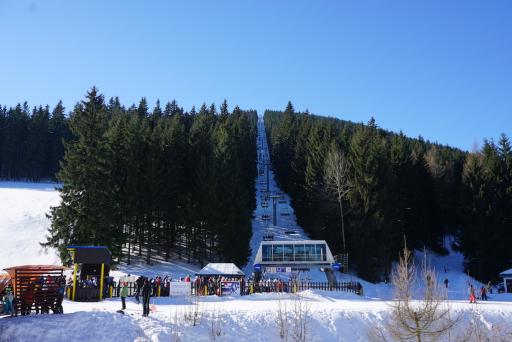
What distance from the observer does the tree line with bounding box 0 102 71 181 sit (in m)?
87.1

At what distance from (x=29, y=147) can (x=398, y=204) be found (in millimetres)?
72323

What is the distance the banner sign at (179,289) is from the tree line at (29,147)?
6875 centimetres

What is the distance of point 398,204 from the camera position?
48625 mm

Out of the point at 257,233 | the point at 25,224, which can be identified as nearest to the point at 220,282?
the point at 257,233

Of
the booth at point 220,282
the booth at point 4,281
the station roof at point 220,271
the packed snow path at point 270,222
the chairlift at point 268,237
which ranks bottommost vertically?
the booth at point 220,282

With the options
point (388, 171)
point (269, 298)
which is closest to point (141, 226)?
point (269, 298)

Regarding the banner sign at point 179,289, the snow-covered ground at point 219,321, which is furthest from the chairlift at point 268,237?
the banner sign at point 179,289

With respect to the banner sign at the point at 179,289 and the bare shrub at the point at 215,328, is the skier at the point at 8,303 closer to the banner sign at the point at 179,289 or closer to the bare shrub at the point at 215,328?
the bare shrub at the point at 215,328

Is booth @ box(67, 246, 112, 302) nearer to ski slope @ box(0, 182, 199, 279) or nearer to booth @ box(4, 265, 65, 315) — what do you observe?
booth @ box(4, 265, 65, 315)

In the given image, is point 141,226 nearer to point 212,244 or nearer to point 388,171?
point 212,244

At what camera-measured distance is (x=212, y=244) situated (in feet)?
143

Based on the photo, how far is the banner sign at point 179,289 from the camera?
27.3 meters

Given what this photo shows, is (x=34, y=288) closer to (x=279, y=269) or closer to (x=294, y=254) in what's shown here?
(x=279, y=269)

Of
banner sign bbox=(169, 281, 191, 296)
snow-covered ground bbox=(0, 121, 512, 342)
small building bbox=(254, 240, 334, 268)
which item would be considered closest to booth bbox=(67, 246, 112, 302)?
snow-covered ground bbox=(0, 121, 512, 342)
